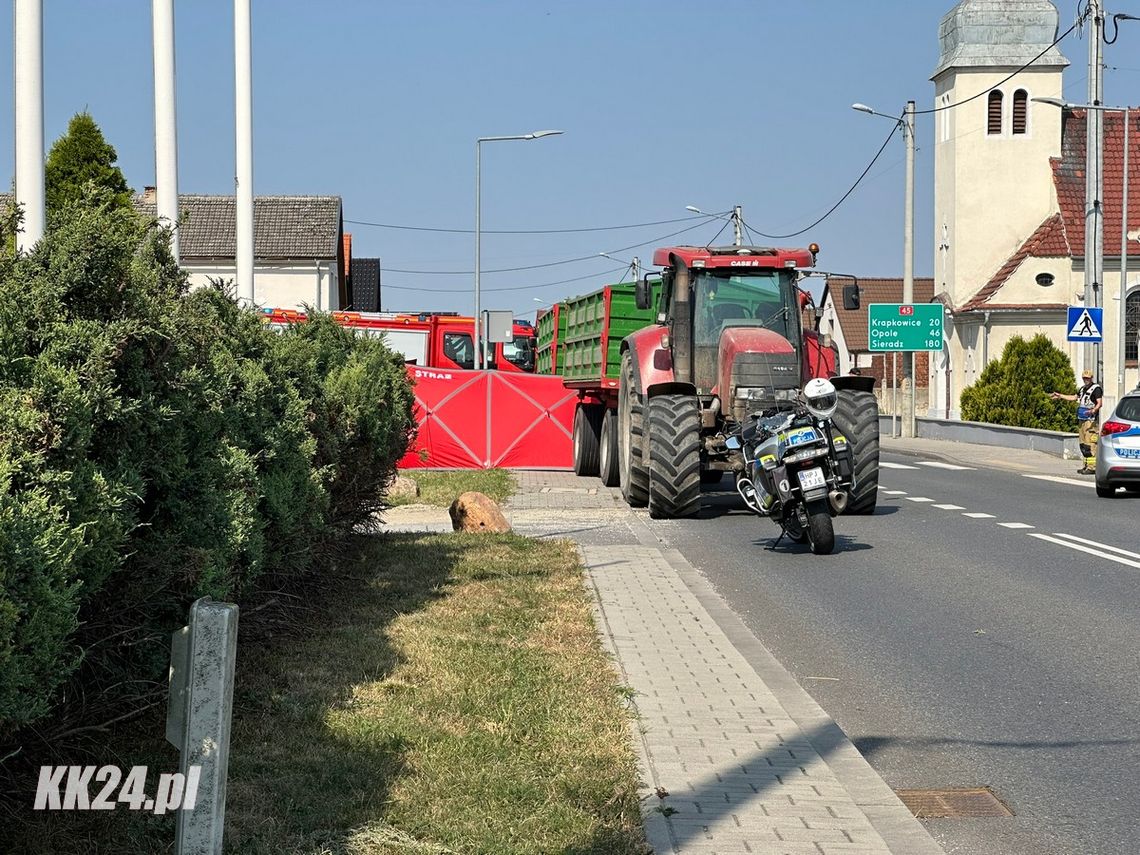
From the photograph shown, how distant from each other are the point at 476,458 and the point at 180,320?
70.6 ft

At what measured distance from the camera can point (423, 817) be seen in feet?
17.2

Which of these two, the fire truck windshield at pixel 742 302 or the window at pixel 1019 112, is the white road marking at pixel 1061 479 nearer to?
the fire truck windshield at pixel 742 302

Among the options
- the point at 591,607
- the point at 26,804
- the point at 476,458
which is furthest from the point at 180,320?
the point at 476,458

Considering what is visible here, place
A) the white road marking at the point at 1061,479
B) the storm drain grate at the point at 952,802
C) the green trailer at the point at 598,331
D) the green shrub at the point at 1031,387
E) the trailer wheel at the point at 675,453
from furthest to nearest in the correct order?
the green shrub at the point at 1031,387
the white road marking at the point at 1061,479
the green trailer at the point at 598,331
the trailer wheel at the point at 675,453
the storm drain grate at the point at 952,802

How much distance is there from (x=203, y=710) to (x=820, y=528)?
11058 millimetres

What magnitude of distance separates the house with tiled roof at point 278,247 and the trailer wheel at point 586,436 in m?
29.9

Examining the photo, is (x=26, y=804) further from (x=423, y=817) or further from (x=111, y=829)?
(x=423, y=817)

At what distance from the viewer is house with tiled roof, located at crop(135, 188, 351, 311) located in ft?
182

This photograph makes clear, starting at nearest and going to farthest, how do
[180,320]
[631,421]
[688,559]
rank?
[180,320], [688,559], [631,421]

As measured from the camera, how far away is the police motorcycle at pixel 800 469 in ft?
47.3

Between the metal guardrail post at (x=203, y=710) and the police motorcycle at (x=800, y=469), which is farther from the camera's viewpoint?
the police motorcycle at (x=800, y=469)

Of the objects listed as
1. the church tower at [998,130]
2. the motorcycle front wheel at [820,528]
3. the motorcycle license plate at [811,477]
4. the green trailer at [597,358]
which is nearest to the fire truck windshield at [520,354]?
the church tower at [998,130]

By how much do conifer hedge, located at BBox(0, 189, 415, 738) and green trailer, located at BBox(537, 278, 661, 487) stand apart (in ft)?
46.7

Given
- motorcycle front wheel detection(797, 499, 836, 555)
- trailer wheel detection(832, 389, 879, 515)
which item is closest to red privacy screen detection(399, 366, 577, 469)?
trailer wheel detection(832, 389, 879, 515)
